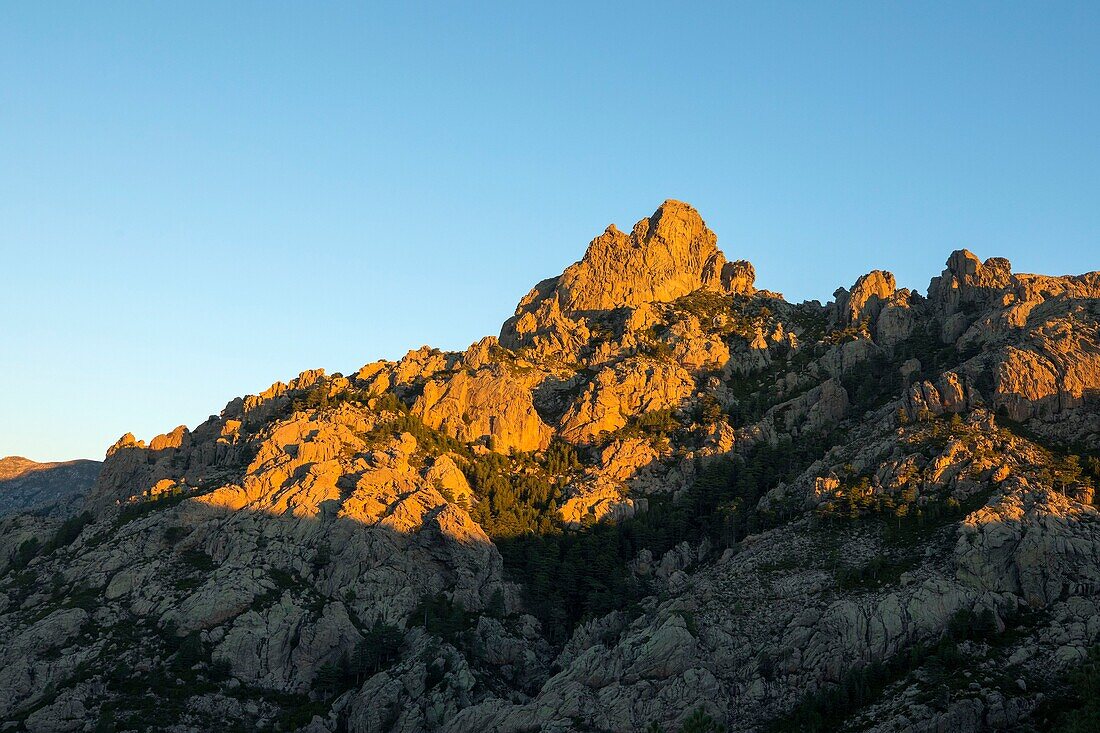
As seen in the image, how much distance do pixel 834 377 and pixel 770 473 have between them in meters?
27.7

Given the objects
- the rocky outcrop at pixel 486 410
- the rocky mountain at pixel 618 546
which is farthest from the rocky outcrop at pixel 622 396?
the rocky outcrop at pixel 486 410

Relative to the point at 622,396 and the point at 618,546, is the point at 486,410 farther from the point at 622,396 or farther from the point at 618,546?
the point at 618,546

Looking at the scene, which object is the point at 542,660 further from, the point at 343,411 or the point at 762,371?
the point at 762,371

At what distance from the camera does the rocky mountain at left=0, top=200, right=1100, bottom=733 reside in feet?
310

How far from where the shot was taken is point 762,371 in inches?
6722

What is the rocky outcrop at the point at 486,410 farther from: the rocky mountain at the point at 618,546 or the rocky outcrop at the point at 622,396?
the rocky outcrop at the point at 622,396

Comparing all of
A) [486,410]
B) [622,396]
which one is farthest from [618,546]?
[486,410]

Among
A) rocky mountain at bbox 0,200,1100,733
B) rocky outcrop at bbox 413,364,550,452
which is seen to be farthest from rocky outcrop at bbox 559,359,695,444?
Result: rocky outcrop at bbox 413,364,550,452

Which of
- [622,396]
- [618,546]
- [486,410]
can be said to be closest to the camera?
[618,546]

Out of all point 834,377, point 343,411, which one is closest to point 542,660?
point 343,411

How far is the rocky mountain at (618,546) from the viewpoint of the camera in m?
94.6

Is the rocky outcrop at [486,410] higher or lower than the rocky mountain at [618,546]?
higher

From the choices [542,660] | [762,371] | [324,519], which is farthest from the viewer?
[762,371]

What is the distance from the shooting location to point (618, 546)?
13038 cm
